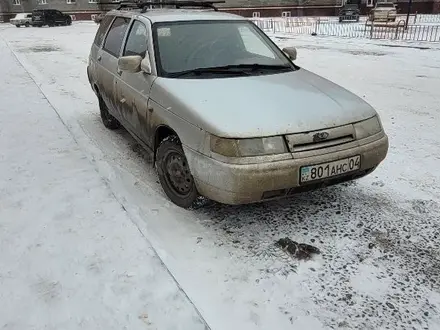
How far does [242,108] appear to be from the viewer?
3.13 m

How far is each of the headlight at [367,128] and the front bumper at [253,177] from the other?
11cm

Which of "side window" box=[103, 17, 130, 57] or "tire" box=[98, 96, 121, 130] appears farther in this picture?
"tire" box=[98, 96, 121, 130]

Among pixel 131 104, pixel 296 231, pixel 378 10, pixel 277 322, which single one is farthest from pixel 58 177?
pixel 378 10

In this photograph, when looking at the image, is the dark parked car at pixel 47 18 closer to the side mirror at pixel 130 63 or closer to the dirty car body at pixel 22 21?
the dirty car body at pixel 22 21

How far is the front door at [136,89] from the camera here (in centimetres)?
390

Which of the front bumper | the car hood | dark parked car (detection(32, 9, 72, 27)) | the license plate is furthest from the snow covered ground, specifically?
dark parked car (detection(32, 9, 72, 27))

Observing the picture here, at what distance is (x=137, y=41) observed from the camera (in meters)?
4.39

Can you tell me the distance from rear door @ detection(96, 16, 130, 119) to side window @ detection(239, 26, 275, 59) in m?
1.41

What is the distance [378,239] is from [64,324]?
2314 mm

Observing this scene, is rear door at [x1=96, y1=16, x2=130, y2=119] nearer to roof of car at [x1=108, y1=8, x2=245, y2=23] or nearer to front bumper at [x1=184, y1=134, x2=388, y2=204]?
roof of car at [x1=108, y1=8, x2=245, y2=23]

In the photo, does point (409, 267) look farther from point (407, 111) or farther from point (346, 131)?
point (407, 111)

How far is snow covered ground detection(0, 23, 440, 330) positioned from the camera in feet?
7.95

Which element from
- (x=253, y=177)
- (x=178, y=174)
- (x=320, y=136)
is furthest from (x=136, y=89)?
(x=320, y=136)

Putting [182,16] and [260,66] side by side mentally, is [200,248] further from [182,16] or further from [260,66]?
[182,16]
